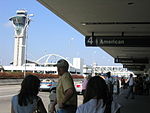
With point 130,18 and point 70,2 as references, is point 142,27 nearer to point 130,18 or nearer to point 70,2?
point 130,18

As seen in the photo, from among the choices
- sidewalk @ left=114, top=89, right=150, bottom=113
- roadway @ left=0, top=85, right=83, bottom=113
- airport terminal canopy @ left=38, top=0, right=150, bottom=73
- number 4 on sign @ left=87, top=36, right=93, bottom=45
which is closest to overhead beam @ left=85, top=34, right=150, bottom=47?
airport terminal canopy @ left=38, top=0, right=150, bottom=73

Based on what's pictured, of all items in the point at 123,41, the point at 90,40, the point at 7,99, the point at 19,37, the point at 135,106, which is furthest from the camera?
the point at 19,37

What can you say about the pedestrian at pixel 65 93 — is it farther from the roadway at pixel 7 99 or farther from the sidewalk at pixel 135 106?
the roadway at pixel 7 99

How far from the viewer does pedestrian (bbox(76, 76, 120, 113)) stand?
337 cm

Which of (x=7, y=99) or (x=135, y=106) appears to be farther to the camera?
(x=7, y=99)

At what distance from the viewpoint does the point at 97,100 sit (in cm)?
338

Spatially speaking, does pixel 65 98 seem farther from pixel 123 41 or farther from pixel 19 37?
pixel 19 37

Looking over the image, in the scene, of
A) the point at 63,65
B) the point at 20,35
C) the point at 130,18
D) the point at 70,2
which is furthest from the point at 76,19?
the point at 20,35

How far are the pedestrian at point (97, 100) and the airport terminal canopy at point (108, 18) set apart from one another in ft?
16.0

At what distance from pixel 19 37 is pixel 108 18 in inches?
6091

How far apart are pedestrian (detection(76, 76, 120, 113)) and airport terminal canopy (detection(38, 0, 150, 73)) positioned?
488 centimetres

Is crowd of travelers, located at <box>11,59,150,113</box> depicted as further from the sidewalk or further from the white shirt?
the sidewalk

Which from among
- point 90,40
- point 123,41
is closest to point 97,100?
point 123,41

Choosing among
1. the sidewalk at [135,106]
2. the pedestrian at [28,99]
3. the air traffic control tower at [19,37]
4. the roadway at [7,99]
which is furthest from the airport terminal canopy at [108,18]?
A: the air traffic control tower at [19,37]
